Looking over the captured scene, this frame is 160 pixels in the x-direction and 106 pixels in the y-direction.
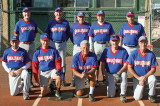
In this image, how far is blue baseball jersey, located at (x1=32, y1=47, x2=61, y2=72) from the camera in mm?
5984

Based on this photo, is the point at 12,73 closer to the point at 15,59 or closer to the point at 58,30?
the point at 15,59

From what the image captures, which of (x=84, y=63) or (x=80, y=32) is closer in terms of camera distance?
(x=84, y=63)

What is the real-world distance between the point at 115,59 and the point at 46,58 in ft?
5.75

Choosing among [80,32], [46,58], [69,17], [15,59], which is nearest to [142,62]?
[80,32]

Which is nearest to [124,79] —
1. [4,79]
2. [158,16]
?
[4,79]

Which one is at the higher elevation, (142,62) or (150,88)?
(142,62)

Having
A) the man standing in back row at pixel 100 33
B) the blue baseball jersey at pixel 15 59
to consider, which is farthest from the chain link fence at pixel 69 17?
the blue baseball jersey at pixel 15 59

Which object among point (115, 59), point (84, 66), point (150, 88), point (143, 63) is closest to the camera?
point (150, 88)

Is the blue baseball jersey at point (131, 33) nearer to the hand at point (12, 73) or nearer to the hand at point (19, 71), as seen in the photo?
the hand at point (19, 71)

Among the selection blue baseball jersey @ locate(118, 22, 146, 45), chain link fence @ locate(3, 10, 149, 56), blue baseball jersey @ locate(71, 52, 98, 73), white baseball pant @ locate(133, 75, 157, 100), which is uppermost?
chain link fence @ locate(3, 10, 149, 56)

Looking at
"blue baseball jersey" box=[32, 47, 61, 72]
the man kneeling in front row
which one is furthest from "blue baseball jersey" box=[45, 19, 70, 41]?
the man kneeling in front row

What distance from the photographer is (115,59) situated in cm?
596

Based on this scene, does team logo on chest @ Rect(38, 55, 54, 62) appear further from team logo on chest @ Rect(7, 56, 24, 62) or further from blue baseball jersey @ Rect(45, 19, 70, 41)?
blue baseball jersey @ Rect(45, 19, 70, 41)

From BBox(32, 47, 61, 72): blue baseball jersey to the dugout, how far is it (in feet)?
22.8
